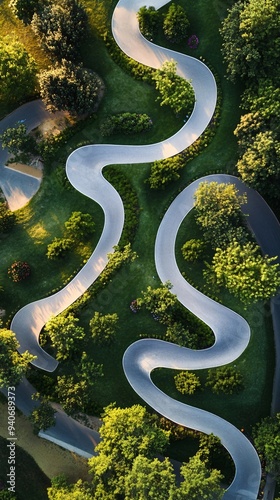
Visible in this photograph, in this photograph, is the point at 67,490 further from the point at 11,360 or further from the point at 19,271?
the point at 19,271

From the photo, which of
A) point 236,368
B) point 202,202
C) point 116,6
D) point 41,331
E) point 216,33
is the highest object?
point 116,6

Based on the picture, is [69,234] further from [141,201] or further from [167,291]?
[167,291]

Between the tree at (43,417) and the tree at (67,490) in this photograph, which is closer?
the tree at (67,490)

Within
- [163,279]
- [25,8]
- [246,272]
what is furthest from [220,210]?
[25,8]

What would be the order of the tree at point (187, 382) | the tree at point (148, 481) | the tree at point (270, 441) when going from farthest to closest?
the tree at point (187, 382)
the tree at point (270, 441)
the tree at point (148, 481)

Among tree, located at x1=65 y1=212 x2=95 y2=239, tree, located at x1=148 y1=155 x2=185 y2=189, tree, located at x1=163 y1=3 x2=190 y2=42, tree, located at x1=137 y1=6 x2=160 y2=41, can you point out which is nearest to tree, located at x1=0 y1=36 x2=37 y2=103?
tree, located at x1=137 y1=6 x2=160 y2=41

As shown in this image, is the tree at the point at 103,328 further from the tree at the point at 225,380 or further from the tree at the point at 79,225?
the tree at the point at 225,380

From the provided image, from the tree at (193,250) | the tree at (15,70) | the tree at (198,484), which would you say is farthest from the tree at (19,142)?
the tree at (198,484)

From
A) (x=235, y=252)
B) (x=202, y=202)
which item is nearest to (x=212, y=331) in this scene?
(x=235, y=252)

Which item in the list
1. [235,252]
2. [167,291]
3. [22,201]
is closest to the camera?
[235,252]
